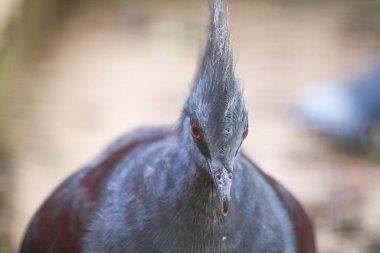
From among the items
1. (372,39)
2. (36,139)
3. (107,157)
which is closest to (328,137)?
(372,39)

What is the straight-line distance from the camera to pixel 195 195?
2461 mm

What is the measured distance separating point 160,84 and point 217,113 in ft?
11.4

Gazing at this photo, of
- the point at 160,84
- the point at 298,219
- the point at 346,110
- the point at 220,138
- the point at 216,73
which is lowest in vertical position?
the point at 298,219

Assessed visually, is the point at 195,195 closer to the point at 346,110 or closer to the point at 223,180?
the point at 223,180

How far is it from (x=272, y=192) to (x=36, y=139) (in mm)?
2553

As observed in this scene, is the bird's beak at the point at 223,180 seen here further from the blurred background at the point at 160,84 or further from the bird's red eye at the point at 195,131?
the blurred background at the point at 160,84

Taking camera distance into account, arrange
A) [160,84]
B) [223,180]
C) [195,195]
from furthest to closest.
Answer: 1. [160,84]
2. [195,195]
3. [223,180]

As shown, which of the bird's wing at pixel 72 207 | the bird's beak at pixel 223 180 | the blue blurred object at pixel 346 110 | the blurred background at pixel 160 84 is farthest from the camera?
the blue blurred object at pixel 346 110

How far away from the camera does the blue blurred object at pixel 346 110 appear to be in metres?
5.07

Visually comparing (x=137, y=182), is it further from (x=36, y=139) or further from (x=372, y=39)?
(x=372, y=39)

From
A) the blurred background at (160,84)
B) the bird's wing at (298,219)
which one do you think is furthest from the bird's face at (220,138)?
the blurred background at (160,84)

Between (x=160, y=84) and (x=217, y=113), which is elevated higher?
(x=217, y=113)

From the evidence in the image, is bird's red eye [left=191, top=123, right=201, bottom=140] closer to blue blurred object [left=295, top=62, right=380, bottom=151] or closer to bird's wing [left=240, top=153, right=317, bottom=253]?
bird's wing [left=240, top=153, right=317, bottom=253]

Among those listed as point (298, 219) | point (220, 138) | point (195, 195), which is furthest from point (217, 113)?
point (298, 219)
